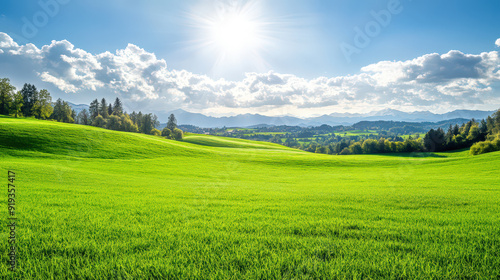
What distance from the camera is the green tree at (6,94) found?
7697cm

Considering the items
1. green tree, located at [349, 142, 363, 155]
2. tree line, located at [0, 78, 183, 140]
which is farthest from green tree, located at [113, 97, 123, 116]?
green tree, located at [349, 142, 363, 155]

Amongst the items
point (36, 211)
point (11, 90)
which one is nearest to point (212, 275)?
point (36, 211)

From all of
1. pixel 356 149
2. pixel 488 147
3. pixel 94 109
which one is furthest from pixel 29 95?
pixel 488 147

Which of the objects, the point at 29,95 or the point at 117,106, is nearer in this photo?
the point at 29,95

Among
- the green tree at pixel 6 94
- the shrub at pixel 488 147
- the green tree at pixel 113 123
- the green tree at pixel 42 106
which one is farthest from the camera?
the green tree at pixel 113 123

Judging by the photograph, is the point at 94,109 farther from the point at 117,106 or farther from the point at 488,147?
the point at 488,147

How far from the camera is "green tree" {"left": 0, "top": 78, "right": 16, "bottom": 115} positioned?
76969 millimetres

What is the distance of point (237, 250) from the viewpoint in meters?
4.07

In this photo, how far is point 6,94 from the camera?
78188mm

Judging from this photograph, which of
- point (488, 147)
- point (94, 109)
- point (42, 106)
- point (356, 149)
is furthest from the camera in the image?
point (94, 109)

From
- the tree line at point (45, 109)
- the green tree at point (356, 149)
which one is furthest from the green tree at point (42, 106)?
the green tree at point (356, 149)

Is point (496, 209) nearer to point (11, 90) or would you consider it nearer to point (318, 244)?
point (318, 244)

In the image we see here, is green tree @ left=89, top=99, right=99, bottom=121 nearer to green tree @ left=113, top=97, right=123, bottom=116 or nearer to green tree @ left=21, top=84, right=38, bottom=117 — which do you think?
green tree @ left=113, top=97, right=123, bottom=116

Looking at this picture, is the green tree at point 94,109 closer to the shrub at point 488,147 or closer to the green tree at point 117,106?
the green tree at point 117,106
